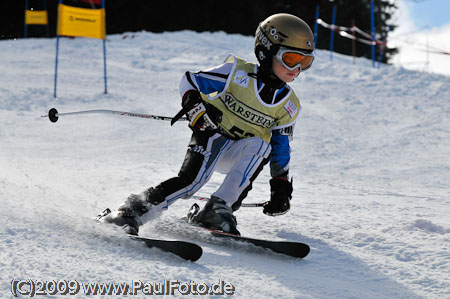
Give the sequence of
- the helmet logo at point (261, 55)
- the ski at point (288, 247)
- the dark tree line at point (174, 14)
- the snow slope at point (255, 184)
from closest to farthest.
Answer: the snow slope at point (255, 184) → the ski at point (288, 247) → the helmet logo at point (261, 55) → the dark tree line at point (174, 14)

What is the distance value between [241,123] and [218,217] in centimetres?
63

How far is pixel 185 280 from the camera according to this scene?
2.28 m

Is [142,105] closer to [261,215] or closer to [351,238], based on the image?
[261,215]

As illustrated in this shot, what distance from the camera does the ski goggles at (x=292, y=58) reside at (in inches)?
133

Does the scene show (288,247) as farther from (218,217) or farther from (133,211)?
(133,211)

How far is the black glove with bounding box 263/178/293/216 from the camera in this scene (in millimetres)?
3365

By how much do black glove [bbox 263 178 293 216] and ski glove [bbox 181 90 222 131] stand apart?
1.62ft

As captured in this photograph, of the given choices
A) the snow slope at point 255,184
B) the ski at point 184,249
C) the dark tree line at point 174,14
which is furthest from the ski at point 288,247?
the dark tree line at point 174,14

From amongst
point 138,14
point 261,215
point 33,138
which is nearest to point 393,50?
point 138,14

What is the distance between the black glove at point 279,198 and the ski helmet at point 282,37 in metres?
0.70

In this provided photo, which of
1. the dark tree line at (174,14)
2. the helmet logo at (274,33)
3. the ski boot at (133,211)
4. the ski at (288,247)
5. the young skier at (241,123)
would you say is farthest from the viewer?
the dark tree line at (174,14)

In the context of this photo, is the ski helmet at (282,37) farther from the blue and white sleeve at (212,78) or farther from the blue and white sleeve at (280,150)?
the blue and white sleeve at (280,150)

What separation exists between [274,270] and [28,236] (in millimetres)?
1115

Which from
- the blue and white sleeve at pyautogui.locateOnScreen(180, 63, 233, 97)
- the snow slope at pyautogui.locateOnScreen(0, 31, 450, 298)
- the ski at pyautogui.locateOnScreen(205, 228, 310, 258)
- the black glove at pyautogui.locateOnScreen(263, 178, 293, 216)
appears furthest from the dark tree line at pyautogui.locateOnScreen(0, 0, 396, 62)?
the ski at pyautogui.locateOnScreen(205, 228, 310, 258)
